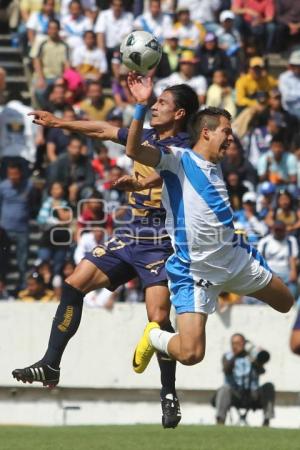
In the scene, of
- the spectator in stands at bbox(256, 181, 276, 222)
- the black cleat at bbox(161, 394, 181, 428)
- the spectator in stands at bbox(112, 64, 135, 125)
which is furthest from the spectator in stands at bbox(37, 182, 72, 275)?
the black cleat at bbox(161, 394, 181, 428)

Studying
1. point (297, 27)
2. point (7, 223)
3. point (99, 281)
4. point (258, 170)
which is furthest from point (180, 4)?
point (99, 281)

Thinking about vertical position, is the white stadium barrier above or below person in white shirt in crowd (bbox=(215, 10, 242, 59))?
→ below

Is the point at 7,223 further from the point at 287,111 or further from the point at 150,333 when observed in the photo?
the point at 150,333

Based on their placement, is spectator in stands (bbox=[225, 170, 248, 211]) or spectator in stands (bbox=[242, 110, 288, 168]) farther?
spectator in stands (bbox=[242, 110, 288, 168])

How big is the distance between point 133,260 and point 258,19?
11.3 metres

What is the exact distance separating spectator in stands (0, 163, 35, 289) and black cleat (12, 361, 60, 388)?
23.1ft

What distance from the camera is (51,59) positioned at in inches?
808

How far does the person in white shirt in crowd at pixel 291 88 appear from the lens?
20.4 metres

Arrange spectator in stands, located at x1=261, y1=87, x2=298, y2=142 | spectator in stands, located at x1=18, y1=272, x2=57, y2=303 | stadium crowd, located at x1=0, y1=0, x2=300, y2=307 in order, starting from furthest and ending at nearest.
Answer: spectator in stands, located at x1=261, y1=87, x2=298, y2=142, stadium crowd, located at x1=0, y1=0, x2=300, y2=307, spectator in stands, located at x1=18, y1=272, x2=57, y2=303

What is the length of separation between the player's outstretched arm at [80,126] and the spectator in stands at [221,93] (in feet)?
30.9

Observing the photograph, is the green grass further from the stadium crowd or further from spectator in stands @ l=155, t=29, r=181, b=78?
spectator in stands @ l=155, t=29, r=181, b=78

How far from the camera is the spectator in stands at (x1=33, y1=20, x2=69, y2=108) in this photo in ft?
66.9

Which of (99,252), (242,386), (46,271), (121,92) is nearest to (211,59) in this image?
(121,92)

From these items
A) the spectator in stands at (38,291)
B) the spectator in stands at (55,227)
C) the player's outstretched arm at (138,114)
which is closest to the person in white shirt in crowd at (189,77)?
the spectator in stands at (55,227)
